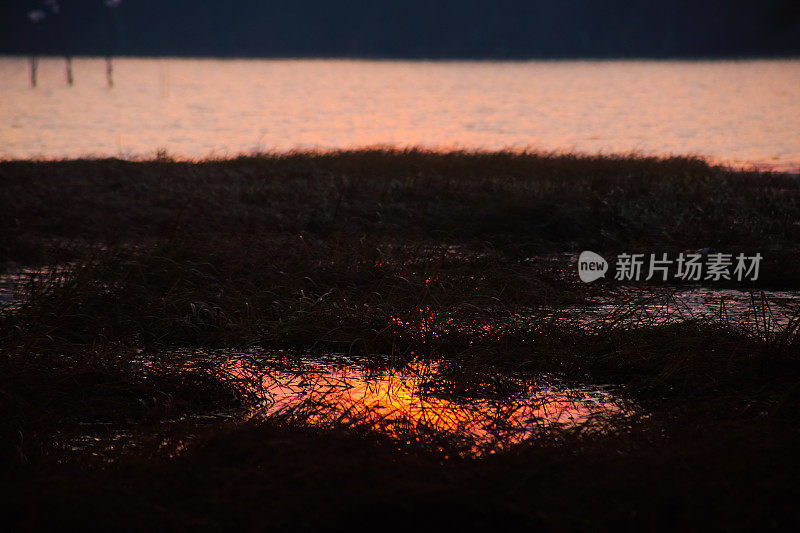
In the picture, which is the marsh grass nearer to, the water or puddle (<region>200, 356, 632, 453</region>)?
puddle (<region>200, 356, 632, 453</region>)

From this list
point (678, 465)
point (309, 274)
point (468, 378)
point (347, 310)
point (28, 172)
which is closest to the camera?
point (678, 465)

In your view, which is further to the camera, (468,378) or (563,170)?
(563,170)

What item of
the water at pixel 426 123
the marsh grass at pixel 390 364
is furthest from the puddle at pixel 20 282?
the water at pixel 426 123

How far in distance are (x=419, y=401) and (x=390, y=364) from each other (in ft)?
2.69

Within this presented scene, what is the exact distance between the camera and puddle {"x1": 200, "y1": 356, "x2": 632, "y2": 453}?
504cm

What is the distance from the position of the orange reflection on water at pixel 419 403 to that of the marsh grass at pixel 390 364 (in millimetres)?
98

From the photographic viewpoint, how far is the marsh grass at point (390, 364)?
3.98 meters

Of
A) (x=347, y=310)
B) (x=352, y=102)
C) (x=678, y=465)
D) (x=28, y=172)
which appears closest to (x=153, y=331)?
(x=347, y=310)

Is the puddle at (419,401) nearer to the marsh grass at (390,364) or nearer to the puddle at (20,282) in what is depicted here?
the marsh grass at (390,364)

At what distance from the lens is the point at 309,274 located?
28.9ft

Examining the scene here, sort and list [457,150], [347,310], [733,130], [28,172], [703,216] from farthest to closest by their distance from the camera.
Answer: [733,130], [457,150], [28,172], [703,216], [347,310]

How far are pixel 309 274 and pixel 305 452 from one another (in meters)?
4.50

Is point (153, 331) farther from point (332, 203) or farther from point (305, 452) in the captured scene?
point (332, 203)

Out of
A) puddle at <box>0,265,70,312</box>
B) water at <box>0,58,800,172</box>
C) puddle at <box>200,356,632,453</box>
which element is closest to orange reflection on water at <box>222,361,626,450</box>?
puddle at <box>200,356,632,453</box>
